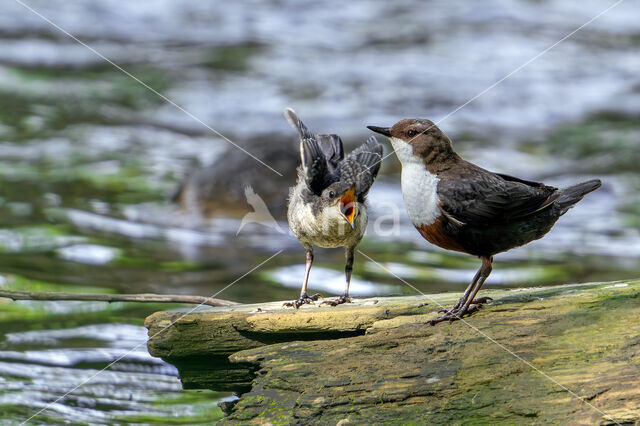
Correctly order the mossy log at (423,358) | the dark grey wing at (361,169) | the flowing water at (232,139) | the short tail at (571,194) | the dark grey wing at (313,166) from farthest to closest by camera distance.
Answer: the flowing water at (232,139) < the dark grey wing at (361,169) < the dark grey wing at (313,166) < the short tail at (571,194) < the mossy log at (423,358)

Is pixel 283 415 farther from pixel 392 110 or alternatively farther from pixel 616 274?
pixel 392 110

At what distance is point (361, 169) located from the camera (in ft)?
18.9

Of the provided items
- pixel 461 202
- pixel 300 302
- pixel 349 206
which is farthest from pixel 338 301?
pixel 461 202

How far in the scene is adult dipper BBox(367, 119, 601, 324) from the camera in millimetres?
4496

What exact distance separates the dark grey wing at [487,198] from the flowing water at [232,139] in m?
2.84

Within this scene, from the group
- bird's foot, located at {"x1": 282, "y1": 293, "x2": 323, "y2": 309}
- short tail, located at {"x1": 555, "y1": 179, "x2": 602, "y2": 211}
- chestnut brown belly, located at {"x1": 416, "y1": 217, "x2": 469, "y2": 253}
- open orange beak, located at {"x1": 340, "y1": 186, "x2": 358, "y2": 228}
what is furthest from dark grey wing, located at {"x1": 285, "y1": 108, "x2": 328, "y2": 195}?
short tail, located at {"x1": 555, "y1": 179, "x2": 602, "y2": 211}

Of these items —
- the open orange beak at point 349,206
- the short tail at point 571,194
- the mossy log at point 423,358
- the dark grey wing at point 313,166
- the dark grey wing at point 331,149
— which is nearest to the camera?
the mossy log at point 423,358

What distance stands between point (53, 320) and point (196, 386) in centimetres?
346

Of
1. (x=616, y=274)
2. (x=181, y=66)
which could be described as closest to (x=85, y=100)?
(x=181, y=66)

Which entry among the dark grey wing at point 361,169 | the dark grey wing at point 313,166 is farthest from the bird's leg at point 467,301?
the dark grey wing at point 313,166

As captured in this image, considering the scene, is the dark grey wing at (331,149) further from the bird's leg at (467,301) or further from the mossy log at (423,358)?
the bird's leg at (467,301)

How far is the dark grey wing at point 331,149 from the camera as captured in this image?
5.91 meters

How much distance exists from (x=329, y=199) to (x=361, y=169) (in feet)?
1.79

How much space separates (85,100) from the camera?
16906 millimetres
